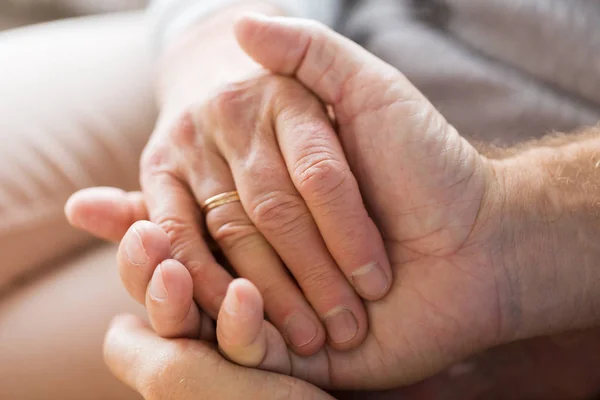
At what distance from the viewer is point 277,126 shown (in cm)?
65

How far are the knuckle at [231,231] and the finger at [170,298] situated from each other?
0.27ft

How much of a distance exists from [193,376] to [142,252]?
0.40 ft

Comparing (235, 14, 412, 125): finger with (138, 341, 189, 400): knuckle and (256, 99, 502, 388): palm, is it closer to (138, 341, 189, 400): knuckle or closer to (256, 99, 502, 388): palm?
(256, 99, 502, 388): palm

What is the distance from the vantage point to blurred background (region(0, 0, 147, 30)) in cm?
119

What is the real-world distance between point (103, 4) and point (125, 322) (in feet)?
2.47

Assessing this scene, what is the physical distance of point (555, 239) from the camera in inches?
24.0

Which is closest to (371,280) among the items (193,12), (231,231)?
(231,231)

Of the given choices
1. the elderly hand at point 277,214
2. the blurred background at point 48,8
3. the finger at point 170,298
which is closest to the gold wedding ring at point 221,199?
the elderly hand at point 277,214

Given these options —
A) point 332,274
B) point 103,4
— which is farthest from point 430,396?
point 103,4

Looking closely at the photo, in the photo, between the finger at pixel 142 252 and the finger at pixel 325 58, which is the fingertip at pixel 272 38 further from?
the finger at pixel 142 252

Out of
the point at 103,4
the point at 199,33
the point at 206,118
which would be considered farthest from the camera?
the point at 103,4

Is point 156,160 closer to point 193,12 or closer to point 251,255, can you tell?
point 251,255

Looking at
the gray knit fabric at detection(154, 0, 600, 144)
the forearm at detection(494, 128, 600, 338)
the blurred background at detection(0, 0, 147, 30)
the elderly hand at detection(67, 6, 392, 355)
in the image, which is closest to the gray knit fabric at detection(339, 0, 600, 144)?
the gray knit fabric at detection(154, 0, 600, 144)

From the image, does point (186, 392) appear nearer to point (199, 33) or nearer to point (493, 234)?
point (493, 234)
